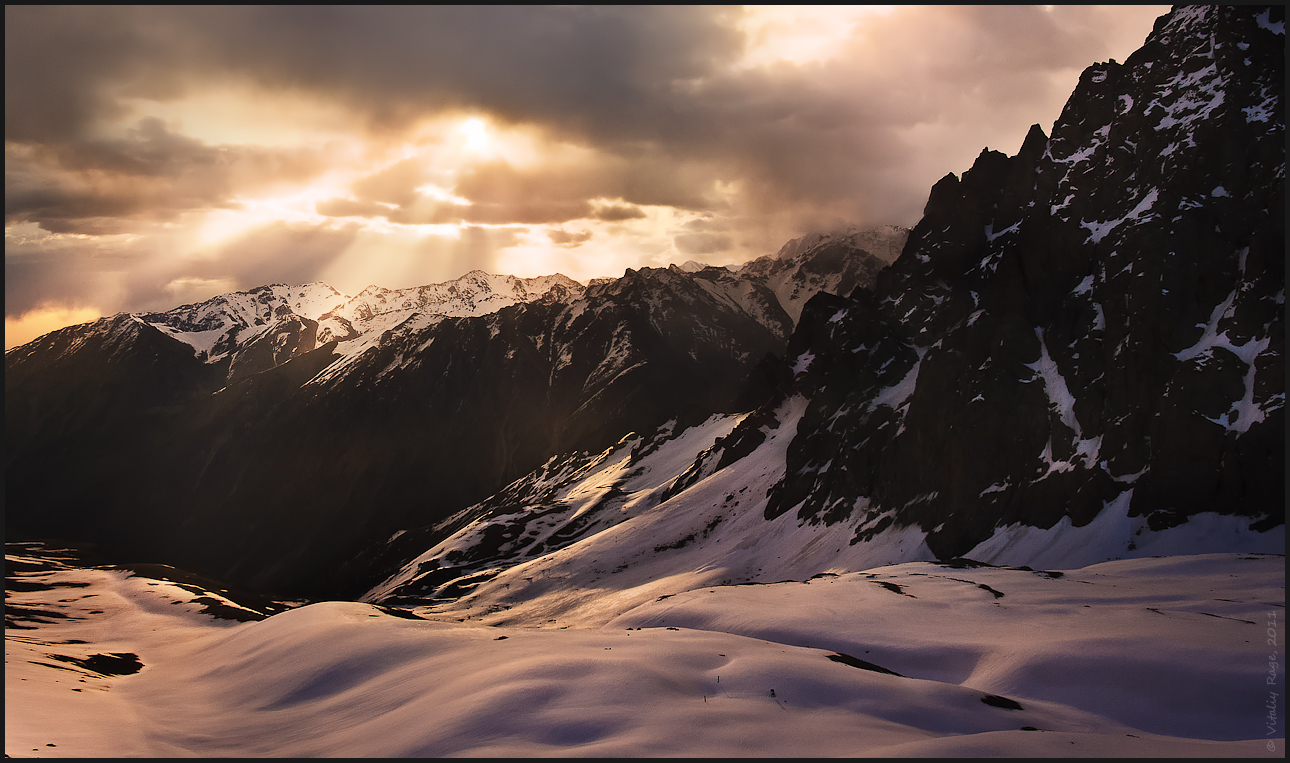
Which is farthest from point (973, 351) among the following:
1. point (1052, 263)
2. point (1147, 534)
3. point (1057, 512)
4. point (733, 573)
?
point (733, 573)

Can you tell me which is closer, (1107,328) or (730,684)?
(730,684)

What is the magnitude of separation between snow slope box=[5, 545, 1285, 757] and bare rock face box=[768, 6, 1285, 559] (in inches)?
1624

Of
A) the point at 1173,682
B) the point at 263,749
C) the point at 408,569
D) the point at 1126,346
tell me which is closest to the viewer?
the point at 263,749

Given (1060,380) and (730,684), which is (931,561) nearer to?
(1060,380)

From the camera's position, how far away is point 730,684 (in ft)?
89.2

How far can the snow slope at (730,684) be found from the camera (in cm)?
2191

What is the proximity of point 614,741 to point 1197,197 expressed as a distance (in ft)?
384

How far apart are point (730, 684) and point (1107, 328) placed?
103 m

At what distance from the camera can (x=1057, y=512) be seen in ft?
322

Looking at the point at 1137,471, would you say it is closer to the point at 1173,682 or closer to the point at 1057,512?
the point at 1057,512

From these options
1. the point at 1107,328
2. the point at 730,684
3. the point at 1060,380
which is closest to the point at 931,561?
the point at 1060,380

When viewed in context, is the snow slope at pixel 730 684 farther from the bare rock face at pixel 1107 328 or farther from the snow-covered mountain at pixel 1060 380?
the bare rock face at pixel 1107 328

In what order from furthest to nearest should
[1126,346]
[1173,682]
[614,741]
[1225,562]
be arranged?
[1126,346] → [1225,562] → [1173,682] → [614,741]

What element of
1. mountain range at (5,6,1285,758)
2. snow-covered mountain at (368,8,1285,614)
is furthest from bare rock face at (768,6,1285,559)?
mountain range at (5,6,1285,758)
